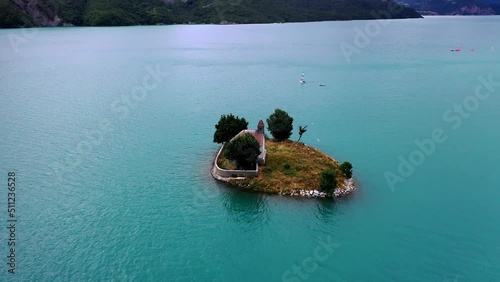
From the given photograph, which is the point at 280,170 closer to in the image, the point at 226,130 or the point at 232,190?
the point at 232,190

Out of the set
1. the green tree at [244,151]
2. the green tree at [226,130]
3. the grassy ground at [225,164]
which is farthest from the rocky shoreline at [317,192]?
the green tree at [226,130]

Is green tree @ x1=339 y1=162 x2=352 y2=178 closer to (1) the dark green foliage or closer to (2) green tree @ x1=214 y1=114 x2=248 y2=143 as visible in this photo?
(1) the dark green foliage

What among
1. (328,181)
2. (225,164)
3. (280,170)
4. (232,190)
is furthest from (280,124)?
(328,181)

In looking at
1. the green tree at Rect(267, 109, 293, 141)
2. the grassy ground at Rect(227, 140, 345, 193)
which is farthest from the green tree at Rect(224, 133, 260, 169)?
the green tree at Rect(267, 109, 293, 141)

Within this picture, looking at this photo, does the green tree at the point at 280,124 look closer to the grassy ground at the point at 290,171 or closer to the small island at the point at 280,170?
the small island at the point at 280,170

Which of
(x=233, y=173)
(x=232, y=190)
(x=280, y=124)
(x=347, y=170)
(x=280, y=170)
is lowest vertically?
(x=232, y=190)

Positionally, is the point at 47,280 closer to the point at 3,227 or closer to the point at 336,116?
the point at 3,227

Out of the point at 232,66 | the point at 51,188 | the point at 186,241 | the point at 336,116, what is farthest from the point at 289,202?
the point at 232,66
